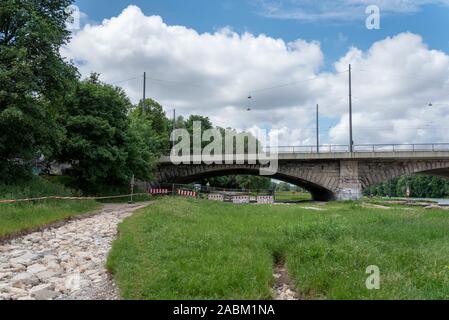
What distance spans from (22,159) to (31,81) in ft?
16.6

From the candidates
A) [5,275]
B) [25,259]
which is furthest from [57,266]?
[25,259]

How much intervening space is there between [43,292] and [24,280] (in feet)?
3.08

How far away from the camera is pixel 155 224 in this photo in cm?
1293

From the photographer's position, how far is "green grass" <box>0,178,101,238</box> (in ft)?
41.5

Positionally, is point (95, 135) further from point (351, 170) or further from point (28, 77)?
point (351, 170)

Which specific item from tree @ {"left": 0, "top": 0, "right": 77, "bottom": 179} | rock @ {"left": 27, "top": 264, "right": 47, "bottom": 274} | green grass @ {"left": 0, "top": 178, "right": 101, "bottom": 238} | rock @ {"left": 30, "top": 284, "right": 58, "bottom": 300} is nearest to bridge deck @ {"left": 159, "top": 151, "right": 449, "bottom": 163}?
green grass @ {"left": 0, "top": 178, "right": 101, "bottom": 238}

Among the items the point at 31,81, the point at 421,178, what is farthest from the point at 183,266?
the point at 421,178

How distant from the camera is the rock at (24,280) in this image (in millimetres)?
6648

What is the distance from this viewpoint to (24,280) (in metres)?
6.94

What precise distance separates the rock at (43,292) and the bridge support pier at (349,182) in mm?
36163

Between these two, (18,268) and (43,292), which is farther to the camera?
(18,268)

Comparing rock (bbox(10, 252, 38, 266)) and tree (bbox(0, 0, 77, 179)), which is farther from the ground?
tree (bbox(0, 0, 77, 179))

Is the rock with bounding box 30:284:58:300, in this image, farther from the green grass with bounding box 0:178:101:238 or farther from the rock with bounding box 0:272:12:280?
the green grass with bounding box 0:178:101:238

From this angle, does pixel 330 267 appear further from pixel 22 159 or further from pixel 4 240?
pixel 22 159
